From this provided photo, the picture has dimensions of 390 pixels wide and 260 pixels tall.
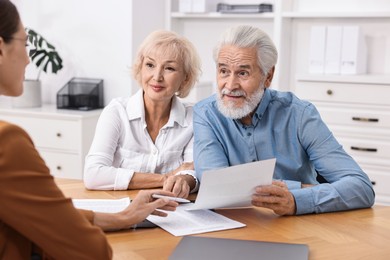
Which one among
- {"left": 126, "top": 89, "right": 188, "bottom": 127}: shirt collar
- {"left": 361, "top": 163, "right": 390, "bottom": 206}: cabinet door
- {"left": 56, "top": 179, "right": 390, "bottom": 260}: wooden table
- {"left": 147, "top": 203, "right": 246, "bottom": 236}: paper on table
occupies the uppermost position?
{"left": 126, "top": 89, "right": 188, "bottom": 127}: shirt collar

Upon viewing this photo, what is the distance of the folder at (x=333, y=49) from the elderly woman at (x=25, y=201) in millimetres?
3049

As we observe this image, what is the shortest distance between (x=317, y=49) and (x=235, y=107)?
79.5 inches

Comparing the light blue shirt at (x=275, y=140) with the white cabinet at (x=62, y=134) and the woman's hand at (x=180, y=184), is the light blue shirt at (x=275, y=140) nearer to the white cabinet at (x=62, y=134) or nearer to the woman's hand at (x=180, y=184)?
the woman's hand at (x=180, y=184)

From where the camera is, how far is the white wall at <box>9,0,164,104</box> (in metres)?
4.26

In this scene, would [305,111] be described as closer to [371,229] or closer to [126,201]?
[371,229]

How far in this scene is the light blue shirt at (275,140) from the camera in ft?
7.06

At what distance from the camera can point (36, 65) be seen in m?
4.22

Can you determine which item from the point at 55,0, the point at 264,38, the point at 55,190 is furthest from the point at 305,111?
the point at 55,0

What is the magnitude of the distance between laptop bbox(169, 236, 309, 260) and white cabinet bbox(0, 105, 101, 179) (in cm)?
258

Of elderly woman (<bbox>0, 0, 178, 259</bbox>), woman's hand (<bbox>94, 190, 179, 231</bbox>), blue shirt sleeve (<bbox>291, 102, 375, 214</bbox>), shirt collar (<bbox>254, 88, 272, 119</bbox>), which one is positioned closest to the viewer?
elderly woman (<bbox>0, 0, 178, 259</bbox>)

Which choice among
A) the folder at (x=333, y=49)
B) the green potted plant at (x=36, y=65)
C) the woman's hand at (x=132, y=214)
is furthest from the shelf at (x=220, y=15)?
the woman's hand at (x=132, y=214)

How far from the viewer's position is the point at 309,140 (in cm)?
219

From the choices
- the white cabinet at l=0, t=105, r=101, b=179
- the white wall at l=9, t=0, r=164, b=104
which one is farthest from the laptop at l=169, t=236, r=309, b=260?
the white wall at l=9, t=0, r=164, b=104

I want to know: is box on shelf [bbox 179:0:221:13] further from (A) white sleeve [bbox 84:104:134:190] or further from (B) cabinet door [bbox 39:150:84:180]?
(A) white sleeve [bbox 84:104:134:190]
